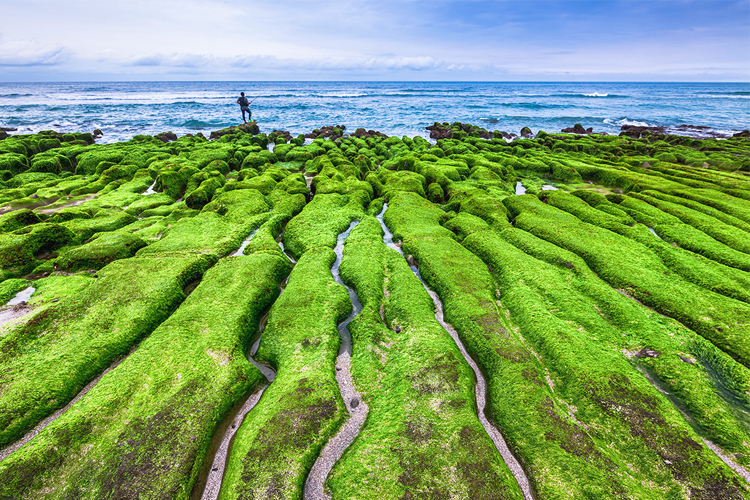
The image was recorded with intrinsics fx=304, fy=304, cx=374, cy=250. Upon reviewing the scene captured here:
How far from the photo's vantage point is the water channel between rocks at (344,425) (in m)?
5.27

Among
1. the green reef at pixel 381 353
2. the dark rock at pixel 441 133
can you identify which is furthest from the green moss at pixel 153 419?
the dark rock at pixel 441 133

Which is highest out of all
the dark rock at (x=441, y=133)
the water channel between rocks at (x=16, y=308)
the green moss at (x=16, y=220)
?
the dark rock at (x=441, y=133)

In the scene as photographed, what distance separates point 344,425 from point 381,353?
1.92 m

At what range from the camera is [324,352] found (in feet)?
24.9

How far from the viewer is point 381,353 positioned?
25.2ft

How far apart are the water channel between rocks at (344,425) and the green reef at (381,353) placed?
0.16 feet

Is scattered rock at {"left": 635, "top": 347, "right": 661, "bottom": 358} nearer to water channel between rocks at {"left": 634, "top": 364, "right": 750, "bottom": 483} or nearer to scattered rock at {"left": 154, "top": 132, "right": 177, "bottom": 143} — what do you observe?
water channel between rocks at {"left": 634, "top": 364, "right": 750, "bottom": 483}

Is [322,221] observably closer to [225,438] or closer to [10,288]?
[225,438]

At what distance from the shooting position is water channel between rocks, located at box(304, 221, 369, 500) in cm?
527

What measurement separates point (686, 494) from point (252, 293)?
407 inches

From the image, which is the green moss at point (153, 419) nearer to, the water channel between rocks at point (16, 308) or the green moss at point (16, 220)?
the water channel between rocks at point (16, 308)

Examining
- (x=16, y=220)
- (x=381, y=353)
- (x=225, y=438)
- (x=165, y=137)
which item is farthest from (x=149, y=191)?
(x=165, y=137)

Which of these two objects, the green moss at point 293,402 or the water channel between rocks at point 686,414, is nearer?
the green moss at point 293,402

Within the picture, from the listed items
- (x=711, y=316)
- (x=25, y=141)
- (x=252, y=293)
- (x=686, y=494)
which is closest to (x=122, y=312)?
(x=252, y=293)
